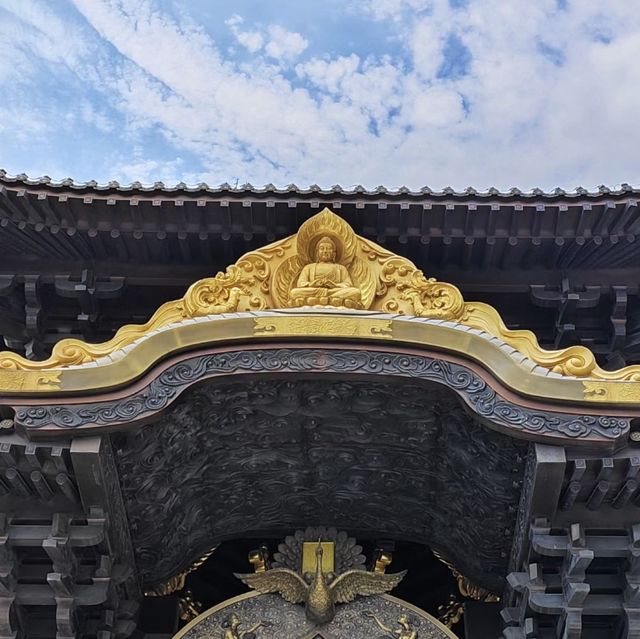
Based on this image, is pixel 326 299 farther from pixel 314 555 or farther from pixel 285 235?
pixel 314 555

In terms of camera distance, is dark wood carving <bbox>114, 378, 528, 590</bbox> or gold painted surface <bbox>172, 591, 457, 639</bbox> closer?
dark wood carving <bbox>114, 378, 528, 590</bbox>

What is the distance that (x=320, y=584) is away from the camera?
7.99 meters

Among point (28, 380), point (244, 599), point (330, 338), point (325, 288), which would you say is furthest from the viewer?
point (244, 599)

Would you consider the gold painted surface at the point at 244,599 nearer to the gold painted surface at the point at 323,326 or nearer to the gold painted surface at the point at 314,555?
the gold painted surface at the point at 314,555

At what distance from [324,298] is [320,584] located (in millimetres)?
2799

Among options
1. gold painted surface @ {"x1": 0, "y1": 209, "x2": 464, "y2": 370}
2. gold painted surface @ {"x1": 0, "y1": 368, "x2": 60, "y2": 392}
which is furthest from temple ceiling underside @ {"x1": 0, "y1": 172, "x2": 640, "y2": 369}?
gold painted surface @ {"x1": 0, "y1": 368, "x2": 60, "y2": 392}

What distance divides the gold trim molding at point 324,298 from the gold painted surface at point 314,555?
243 cm

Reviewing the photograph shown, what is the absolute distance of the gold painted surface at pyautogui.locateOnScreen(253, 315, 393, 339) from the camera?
7.38 m

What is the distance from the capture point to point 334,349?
24.1 feet

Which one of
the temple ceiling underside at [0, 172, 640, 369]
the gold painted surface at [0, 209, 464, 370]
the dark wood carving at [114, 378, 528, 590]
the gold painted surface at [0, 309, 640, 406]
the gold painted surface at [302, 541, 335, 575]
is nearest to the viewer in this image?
the gold painted surface at [0, 309, 640, 406]

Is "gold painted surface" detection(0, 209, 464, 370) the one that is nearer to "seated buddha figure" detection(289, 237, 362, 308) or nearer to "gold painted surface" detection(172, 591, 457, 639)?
"seated buddha figure" detection(289, 237, 362, 308)

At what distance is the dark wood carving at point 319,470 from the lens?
7.39 m

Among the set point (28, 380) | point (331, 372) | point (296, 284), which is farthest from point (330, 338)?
point (28, 380)

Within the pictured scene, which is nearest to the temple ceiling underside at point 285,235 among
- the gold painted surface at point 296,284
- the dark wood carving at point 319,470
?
the gold painted surface at point 296,284
